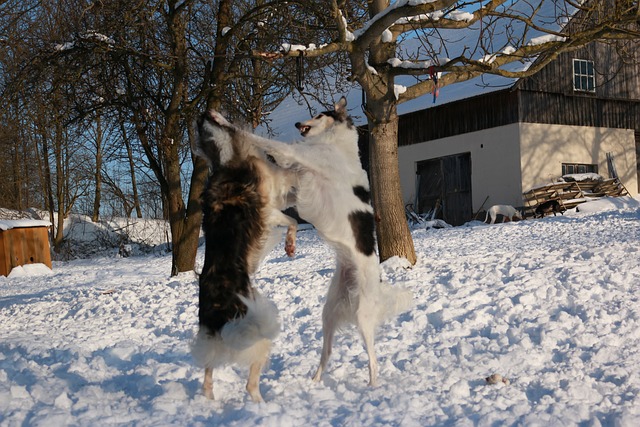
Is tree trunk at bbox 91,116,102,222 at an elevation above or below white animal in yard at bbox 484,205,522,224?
above

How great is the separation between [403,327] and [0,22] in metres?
6.87

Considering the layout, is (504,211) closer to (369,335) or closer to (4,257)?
(4,257)

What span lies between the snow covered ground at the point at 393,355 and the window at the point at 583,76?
15100 mm

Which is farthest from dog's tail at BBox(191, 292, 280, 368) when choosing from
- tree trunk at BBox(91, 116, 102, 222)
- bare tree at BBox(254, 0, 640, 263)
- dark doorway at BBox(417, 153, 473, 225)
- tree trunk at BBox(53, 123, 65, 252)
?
tree trunk at BBox(91, 116, 102, 222)

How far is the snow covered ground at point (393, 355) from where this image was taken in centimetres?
396

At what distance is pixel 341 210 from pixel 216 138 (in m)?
1.01

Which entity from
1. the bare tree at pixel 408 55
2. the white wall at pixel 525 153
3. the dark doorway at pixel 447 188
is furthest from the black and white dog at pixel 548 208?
the bare tree at pixel 408 55

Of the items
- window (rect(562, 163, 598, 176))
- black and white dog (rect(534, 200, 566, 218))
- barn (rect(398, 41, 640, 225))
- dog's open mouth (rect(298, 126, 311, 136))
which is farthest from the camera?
window (rect(562, 163, 598, 176))

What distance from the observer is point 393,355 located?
5.54 meters

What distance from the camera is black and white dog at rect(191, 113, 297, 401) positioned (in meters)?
3.77

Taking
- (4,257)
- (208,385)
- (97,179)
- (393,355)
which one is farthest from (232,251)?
(97,179)

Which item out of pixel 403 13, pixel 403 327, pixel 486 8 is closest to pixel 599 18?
pixel 486 8

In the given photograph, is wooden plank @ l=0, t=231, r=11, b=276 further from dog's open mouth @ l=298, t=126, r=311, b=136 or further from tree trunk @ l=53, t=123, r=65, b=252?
dog's open mouth @ l=298, t=126, r=311, b=136

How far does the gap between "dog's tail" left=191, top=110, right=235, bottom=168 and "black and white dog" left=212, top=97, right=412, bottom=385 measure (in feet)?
0.04
